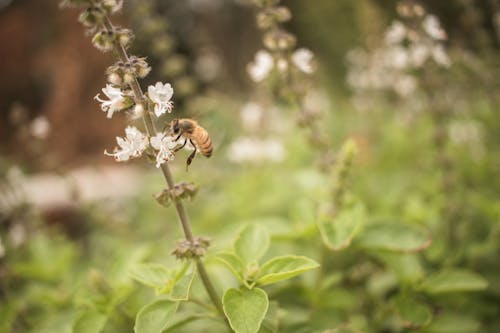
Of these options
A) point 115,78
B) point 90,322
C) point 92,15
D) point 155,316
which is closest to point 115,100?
point 115,78

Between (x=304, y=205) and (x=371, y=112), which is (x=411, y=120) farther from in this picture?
(x=304, y=205)

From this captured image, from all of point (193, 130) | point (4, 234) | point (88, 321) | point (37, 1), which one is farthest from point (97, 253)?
point (37, 1)

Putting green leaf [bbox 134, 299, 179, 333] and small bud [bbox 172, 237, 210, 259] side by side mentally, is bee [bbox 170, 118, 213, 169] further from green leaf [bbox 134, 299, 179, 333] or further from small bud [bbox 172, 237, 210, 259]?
green leaf [bbox 134, 299, 179, 333]

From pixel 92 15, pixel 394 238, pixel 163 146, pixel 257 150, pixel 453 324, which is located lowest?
pixel 453 324

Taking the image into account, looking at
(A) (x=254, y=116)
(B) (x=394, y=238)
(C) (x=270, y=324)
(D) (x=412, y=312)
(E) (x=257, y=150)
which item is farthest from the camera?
(E) (x=257, y=150)

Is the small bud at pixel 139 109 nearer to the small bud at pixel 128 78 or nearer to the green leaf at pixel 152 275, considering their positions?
the small bud at pixel 128 78

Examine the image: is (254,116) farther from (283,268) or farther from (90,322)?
(90,322)
